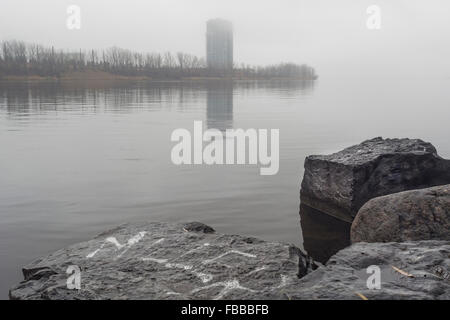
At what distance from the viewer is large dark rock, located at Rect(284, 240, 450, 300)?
3466 mm

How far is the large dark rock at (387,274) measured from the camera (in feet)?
11.4

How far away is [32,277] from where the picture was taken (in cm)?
448

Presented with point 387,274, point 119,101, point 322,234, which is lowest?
point 322,234

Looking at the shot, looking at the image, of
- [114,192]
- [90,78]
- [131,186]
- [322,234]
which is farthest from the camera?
[90,78]

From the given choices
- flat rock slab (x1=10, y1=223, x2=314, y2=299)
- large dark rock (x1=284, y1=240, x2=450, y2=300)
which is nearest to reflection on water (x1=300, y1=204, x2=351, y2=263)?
flat rock slab (x1=10, y1=223, x2=314, y2=299)

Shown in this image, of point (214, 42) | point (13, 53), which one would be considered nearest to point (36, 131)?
point (13, 53)

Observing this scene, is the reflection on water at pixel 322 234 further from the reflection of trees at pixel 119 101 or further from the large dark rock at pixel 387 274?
the reflection of trees at pixel 119 101

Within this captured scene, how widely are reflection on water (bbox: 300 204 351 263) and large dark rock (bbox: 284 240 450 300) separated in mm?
1830

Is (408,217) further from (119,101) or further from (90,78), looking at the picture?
(90,78)

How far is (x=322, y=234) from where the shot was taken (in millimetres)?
7016

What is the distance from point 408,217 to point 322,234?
75.2 inches

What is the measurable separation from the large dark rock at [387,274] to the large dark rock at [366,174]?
107 inches

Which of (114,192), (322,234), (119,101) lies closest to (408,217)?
(322,234)

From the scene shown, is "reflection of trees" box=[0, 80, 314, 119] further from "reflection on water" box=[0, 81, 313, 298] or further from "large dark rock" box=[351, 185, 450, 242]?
"large dark rock" box=[351, 185, 450, 242]
